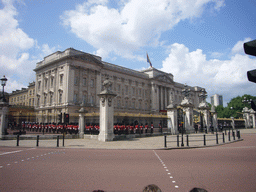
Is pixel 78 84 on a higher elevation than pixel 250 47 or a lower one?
higher

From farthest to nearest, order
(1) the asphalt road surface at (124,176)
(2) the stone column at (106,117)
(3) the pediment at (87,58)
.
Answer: (3) the pediment at (87,58), (2) the stone column at (106,117), (1) the asphalt road surface at (124,176)

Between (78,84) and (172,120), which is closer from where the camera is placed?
(172,120)

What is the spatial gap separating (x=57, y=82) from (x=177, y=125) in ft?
119

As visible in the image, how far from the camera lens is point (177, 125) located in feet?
84.0

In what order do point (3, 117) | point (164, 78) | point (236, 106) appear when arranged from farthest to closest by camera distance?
point (236, 106), point (164, 78), point (3, 117)

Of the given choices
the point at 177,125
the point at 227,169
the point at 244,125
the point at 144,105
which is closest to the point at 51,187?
the point at 227,169

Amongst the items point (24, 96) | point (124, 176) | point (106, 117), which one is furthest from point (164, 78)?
point (124, 176)

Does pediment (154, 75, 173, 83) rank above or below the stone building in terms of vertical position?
above

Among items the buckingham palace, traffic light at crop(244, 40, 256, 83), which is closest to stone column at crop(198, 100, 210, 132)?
the buckingham palace

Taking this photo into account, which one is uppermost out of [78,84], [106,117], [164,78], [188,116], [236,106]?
[164,78]

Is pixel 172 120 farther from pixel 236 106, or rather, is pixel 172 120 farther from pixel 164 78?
pixel 236 106

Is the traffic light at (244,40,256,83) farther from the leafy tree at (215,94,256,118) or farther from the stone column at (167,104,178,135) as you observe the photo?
the leafy tree at (215,94,256,118)

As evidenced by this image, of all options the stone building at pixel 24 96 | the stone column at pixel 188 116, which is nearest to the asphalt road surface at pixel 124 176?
the stone column at pixel 188 116

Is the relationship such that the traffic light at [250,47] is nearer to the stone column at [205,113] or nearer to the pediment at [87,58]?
the stone column at [205,113]
